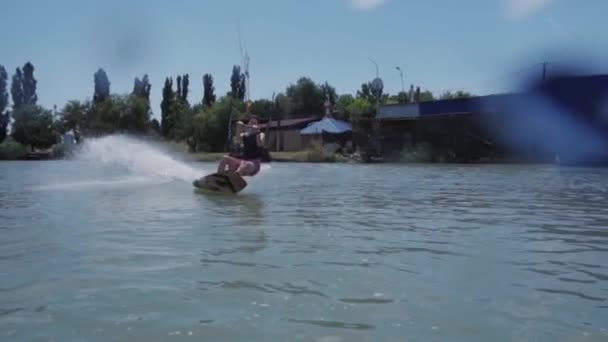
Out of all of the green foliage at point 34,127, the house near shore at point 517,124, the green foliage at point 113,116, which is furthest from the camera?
the green foliage at point 113,116

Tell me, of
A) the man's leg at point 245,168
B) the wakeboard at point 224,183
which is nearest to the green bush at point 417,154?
the man's leg at point 245,168

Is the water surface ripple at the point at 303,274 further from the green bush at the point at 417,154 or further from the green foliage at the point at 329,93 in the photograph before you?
the green foliage at the point at 329,93

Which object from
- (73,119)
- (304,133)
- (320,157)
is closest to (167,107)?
(73,119)

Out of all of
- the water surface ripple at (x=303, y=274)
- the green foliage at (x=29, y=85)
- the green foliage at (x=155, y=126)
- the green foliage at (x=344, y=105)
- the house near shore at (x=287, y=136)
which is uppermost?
the green foliage at (x=29, y=85)

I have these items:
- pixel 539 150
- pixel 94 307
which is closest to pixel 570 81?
pixel 539 150

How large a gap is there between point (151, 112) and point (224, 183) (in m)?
69.5

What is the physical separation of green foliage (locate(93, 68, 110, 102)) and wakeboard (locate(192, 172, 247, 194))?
2923 inches

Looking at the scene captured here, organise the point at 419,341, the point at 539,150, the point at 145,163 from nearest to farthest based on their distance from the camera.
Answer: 1. the point at 419,341
2. the point at 145,163
3. the point at 539,150

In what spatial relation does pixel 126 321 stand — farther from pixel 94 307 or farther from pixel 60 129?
pixel 60 129

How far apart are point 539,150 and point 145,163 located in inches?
997

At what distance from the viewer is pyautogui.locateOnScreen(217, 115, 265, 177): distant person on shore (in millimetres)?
15620

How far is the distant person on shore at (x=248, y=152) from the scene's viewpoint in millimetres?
15620

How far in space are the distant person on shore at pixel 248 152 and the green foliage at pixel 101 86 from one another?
7411cm

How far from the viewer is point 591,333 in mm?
4082
